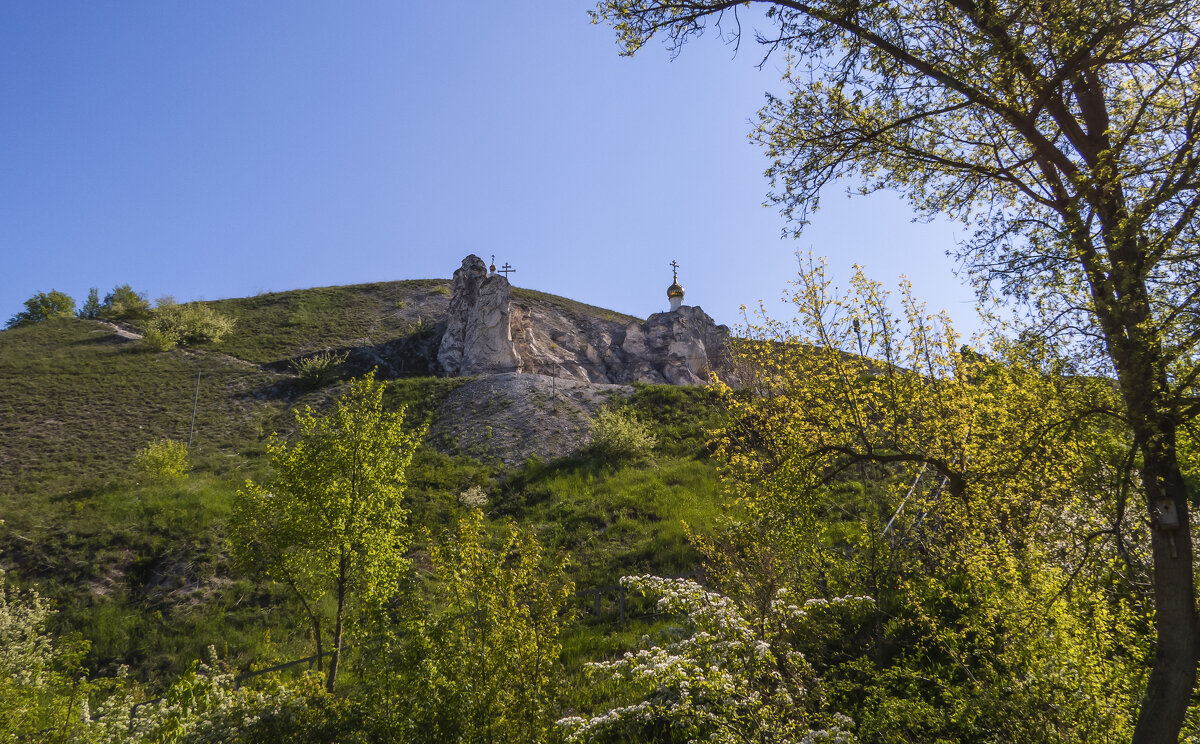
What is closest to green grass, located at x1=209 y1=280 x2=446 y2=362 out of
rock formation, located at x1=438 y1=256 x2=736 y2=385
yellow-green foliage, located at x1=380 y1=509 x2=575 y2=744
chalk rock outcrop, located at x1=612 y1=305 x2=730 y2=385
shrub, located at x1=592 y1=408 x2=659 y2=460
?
A: rock formation, located at x1=438 y1=256 x2=736 y2=385

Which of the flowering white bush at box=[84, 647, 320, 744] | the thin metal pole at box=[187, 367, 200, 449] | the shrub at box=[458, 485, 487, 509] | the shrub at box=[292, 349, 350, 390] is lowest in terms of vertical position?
the flowering white bush at box=[84, 647, 320, 744]

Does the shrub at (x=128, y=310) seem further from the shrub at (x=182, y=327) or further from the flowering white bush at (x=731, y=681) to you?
the flowering white bush at (x=731, y=681)

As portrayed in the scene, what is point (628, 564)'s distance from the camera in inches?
700

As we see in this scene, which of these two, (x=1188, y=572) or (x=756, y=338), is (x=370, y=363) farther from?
(x=1188, y=572)

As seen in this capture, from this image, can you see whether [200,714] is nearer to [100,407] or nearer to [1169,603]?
[1169,603]

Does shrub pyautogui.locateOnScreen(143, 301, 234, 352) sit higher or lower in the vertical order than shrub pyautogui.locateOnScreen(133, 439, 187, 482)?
higher

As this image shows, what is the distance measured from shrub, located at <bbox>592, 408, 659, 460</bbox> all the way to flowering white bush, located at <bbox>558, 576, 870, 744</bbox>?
19793mm

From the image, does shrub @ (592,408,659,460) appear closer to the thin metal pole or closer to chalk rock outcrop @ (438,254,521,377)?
chalk rock outcrop @ (438,254,521,377)

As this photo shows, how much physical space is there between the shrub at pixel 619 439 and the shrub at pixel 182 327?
31070 millimetres

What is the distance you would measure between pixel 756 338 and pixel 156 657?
15158mm

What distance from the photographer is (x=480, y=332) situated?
137ft

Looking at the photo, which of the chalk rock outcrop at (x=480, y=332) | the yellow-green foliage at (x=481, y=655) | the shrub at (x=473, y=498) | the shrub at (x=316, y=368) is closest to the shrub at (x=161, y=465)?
the shrub at (x=473, y=498)

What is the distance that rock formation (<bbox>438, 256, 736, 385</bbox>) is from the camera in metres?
41.7

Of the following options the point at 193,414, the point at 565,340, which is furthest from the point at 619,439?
the point at 565,340
